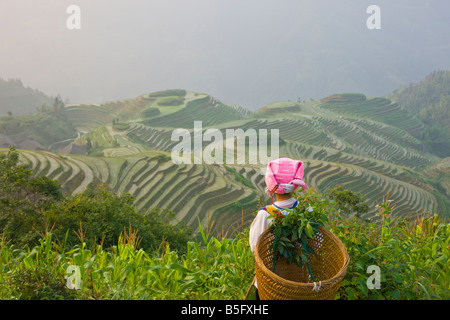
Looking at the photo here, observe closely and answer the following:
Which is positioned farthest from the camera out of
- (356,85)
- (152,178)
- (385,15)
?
(385,15)

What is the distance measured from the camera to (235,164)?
2270 centimetres

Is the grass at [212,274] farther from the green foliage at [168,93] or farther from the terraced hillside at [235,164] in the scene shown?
the green foliage at [168,93]

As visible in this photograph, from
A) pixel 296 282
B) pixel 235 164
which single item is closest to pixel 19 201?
pixel 296 282

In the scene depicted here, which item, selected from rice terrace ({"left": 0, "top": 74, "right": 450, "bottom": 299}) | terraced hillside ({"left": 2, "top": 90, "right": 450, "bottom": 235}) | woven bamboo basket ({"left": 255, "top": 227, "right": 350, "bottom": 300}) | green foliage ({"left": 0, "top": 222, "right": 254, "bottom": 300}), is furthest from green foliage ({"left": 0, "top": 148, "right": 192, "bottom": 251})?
woven bamboo basket ({"left": 255, "top": 227, "right": 350, "bottom": 300})

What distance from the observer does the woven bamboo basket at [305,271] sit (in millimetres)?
1347

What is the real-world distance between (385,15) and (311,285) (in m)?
175

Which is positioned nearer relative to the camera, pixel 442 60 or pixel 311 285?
pixel 311 285

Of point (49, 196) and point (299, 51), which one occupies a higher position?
point (299, 51)

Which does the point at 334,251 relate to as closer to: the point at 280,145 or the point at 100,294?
the point at 100,294

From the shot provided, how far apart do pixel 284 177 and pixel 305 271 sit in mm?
622

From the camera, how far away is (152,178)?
15.9m

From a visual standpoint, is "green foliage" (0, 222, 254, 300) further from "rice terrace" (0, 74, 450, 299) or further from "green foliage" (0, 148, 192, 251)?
"green foliage" (0, 148, 192, 251)

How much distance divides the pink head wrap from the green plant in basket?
11 cm
